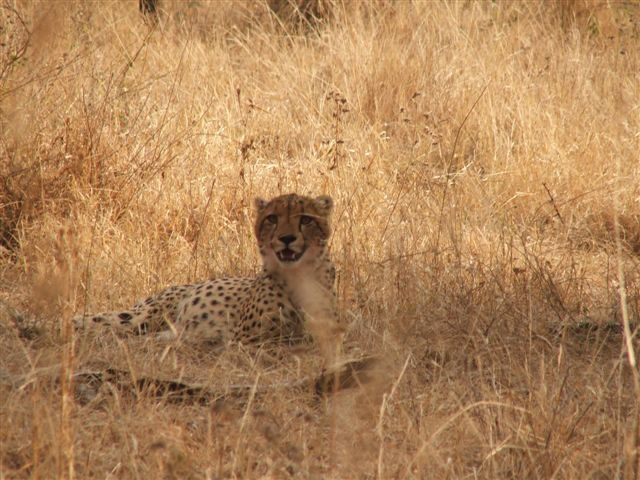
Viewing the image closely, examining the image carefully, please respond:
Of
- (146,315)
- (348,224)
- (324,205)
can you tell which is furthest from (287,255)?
(348,224)

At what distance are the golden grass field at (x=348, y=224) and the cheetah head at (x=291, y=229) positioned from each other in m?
0.23

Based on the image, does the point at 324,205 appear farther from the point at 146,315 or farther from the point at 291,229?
the point at 146,315

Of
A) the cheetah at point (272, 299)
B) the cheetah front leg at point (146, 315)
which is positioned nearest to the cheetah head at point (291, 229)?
the cheetah at point (272, 299)

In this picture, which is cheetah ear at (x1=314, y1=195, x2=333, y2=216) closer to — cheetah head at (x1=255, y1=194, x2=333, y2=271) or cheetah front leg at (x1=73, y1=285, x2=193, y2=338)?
cheetah head at (x1=255, y1=194, x2=333, y2=271)

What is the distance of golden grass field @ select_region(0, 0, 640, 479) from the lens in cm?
276

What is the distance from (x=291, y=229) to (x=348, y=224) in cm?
101

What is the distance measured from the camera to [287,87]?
669 cm

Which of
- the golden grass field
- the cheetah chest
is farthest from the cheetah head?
the golden grass field

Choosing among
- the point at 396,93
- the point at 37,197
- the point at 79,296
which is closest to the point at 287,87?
the point at 396,93

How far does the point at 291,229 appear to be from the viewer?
4.06 meters

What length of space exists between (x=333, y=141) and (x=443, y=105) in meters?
1.00

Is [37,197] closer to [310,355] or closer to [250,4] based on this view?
[310,355]

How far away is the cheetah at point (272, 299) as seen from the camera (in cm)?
406

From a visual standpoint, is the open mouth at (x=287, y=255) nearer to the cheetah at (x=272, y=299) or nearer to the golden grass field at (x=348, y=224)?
the cheetah at (x=272, y=299)
